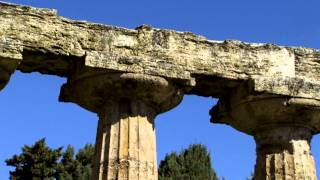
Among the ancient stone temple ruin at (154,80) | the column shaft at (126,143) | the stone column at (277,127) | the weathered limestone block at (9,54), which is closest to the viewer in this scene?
the weathered limestone block at (9,54)

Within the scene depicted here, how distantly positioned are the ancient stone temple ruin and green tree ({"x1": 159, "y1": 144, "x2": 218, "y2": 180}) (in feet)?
70.5

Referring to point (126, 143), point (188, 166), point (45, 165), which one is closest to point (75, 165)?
point (45, 165)

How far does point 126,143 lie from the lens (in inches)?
575

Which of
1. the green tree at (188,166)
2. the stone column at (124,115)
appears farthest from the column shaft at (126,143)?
the green tree at (188,166)

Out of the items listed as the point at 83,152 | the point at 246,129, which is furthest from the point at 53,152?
the point at 246,129

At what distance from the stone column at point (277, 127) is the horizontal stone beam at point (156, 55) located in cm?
28

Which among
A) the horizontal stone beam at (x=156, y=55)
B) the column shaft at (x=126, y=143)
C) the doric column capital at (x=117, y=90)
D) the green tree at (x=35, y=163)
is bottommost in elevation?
the column shaft at (x=126, y=143)

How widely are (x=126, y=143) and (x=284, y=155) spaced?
13.4ft

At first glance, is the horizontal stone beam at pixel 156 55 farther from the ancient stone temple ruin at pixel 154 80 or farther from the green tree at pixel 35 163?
the green tree at pixel 35 163

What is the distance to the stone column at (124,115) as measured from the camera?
1441 cm

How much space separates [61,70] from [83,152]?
24.8 m

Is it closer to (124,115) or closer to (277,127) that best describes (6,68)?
(124,115)

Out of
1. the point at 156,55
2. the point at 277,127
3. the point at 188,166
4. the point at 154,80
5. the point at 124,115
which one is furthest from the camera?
the point at 188,166

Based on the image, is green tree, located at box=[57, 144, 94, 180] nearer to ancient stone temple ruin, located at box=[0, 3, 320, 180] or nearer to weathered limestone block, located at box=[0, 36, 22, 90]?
ancient stone temple ruin, located at box=[0, 3, 320, 180]
